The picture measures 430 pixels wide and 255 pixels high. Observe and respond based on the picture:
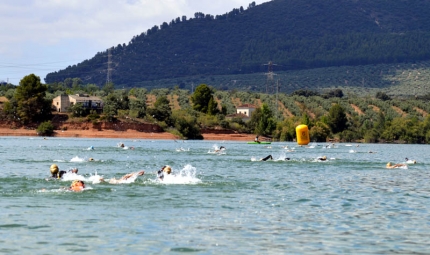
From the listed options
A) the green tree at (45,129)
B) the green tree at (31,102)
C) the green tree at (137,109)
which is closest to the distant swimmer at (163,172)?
the green tree at (45,129)

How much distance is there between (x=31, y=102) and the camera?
138 m

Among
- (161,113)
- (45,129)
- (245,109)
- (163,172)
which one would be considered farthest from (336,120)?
(163,172)

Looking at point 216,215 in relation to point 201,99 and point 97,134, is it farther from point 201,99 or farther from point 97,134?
point 201,99

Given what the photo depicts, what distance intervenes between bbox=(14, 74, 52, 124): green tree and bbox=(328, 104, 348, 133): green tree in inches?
2404

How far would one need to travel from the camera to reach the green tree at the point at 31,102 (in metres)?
138

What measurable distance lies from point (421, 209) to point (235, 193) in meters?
7.98

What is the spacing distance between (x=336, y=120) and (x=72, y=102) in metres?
56.1

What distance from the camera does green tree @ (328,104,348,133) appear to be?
563ft

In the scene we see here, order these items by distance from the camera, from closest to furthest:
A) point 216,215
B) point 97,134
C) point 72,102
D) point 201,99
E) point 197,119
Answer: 1. point 216,215
2. point 97,134
3. point 72,102
4. point 197,119
5. point 201,99

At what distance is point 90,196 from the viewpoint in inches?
1220

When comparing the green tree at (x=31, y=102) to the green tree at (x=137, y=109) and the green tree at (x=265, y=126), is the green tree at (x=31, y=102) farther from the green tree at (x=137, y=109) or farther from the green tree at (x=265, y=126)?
the green tree at (x=265, y=126)

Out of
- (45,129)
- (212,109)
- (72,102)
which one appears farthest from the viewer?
(212,109)

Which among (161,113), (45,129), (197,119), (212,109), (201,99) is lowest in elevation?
(45,129)

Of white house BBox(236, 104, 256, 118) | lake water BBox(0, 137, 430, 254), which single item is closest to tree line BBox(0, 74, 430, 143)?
white house BBox(236, 104, 256, 118)
